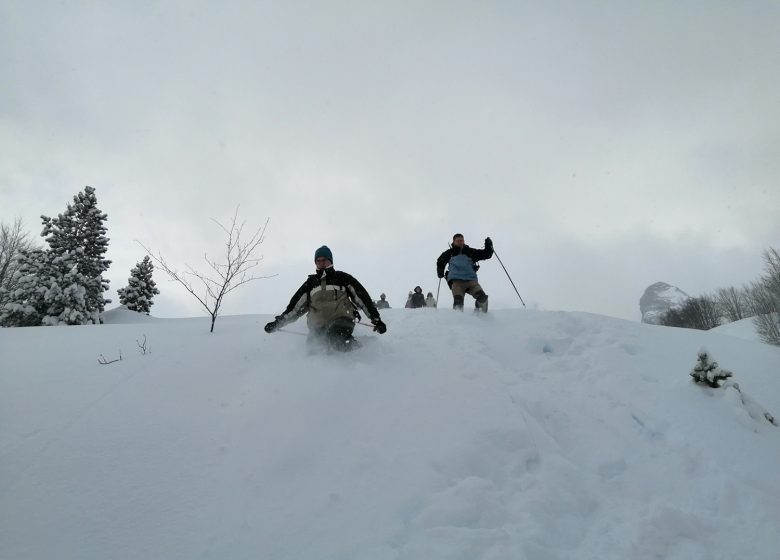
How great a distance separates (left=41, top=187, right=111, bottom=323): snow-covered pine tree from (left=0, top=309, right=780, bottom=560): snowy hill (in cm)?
1967

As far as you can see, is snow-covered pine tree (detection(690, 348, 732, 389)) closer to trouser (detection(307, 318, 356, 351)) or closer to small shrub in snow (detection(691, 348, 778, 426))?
small shrub in snow (detection(691, 348, 778, 426))

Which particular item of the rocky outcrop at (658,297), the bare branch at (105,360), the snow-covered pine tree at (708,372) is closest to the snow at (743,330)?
the snow-covered pine tree at (708,372)

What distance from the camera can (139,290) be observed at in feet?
84.2

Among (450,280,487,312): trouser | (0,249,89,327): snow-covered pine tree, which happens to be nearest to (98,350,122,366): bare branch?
(450,280,487,312): trouser

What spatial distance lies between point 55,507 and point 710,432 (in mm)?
5267

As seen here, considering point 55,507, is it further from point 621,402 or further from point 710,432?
point 710,432

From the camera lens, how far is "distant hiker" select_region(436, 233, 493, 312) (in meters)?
7.67

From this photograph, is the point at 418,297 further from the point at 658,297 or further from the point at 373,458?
the point at 658,297

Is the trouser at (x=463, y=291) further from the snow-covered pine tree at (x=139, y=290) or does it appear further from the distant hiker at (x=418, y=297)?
the snow-covered pine tree at (x=139, y=290)

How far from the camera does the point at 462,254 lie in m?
7.91

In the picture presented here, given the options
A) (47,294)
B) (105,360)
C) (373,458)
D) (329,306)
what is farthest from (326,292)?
(47,294)

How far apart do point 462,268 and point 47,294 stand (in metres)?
21.7

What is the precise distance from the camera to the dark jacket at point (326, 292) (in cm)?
502

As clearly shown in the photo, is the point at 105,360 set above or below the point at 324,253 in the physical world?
below
